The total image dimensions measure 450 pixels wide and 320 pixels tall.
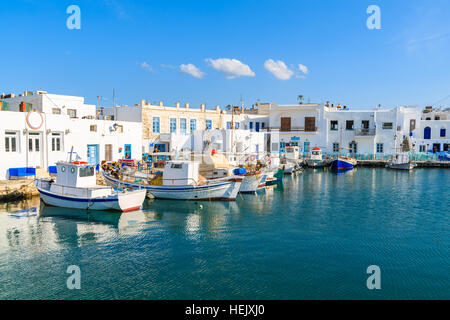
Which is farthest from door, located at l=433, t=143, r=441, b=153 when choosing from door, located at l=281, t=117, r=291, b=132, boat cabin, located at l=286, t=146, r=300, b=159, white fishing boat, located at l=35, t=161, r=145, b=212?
white fishing boat, located at l=35, t=161, r=145, b=212

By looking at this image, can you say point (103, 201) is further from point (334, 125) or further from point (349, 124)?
point (349, 124)

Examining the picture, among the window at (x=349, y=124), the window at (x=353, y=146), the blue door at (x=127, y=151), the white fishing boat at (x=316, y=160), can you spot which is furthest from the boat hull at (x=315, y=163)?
the blue door at (x=127, y=151)

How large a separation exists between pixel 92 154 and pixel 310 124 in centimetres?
3412

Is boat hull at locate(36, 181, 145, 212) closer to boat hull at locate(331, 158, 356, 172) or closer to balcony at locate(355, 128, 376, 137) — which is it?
boat hull at locate(331, 158, 356, 172)

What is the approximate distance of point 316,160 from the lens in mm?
47906

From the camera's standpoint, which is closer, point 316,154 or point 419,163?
point 419,163

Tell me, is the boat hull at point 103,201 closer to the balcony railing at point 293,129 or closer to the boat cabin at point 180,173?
the boat cabin at point 180,173

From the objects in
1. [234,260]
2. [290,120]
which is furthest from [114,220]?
[290,120]

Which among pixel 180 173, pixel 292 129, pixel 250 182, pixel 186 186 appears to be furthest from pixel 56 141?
pixel 292 129

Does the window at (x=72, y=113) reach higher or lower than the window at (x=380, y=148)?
higher

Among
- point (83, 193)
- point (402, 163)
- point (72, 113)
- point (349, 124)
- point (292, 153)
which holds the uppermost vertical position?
point (349, 124)

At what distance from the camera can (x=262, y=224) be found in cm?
1744

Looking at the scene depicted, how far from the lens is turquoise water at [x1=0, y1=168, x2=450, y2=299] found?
10.4 metres

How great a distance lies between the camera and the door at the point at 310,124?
173 ft
